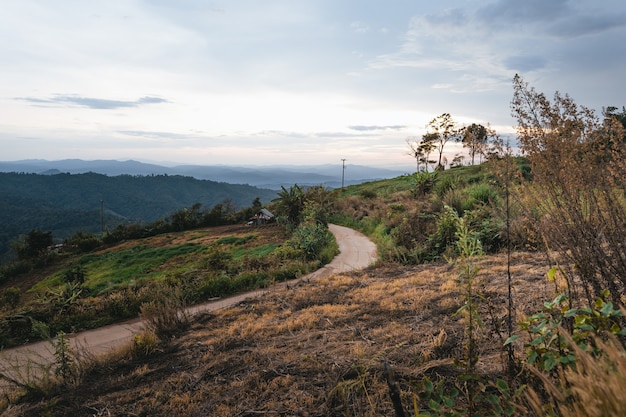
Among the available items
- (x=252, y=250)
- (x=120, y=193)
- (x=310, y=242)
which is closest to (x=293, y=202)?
(x=252, y=250)

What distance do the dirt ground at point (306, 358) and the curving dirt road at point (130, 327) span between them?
35.2 inches

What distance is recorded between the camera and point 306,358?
3.44m

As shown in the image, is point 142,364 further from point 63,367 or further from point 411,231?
Answer: point 411,231

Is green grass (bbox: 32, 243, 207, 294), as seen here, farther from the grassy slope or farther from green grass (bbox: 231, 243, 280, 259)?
the grassy slope

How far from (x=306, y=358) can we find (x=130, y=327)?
457cm

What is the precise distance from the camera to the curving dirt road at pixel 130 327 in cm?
516

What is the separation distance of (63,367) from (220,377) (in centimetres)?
181

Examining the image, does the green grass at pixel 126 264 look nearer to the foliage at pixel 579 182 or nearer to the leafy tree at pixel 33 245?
the leafy tree at pixel 33 245

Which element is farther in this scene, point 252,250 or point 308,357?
point 252,250

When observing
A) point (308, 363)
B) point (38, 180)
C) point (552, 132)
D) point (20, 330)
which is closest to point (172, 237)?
point (20, 330)

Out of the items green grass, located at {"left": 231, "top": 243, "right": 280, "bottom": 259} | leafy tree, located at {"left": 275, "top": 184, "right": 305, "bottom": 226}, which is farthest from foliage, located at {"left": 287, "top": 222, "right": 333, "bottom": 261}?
leafy tree, located at {"left": 275, "top": 184, "right": 305, "bottom": 226}

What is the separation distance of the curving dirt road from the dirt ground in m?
0.89

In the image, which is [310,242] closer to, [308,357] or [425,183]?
[308,357]

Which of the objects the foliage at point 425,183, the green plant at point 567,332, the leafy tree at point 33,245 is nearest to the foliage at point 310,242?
the foliage at point 425,183
